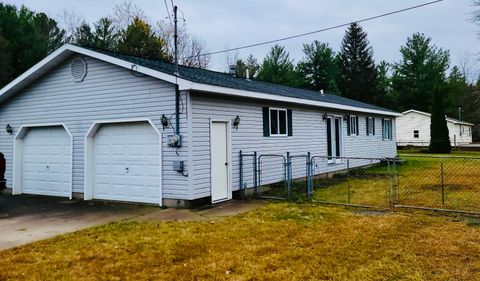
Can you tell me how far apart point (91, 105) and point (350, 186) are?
7.87 m

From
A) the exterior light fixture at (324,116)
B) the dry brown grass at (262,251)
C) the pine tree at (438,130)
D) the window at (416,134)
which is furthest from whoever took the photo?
the window at (416,134)

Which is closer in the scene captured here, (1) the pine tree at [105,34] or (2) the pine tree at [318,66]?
(1) the pine tree at [105,34]

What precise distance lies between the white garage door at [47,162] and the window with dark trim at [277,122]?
547 centimetres

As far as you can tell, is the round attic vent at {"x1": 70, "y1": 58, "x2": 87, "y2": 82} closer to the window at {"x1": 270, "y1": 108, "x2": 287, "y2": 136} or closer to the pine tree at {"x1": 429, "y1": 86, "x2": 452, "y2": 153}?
the window at {"x1": 270, "y1": 108, "x2": 287, "y2": 136}

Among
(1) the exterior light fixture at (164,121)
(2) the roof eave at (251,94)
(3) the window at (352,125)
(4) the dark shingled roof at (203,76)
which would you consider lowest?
(1) the exterior light fixture at (164,121)

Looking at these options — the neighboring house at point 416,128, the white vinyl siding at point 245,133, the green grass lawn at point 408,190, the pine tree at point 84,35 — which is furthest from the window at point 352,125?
the neighboring house at point 416,128

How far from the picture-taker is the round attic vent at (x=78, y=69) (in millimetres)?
10234

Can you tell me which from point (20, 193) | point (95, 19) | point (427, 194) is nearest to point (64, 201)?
point (20, 193)

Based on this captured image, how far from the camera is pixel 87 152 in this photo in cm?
1016

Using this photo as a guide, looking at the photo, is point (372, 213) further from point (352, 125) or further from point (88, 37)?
point (88, 37)

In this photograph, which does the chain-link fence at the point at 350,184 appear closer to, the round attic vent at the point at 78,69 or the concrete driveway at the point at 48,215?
the concrete driveway at the point at 48,215

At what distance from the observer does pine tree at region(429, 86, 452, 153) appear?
2920cm

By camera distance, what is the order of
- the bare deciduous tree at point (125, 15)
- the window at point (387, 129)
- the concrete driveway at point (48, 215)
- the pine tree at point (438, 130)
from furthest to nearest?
1. the bare deciduous tree at point (125, 15)
2. the pine tree at point (438, 130)
3. the window at point (387, 129)
4. the concrete driveway at point (48, 215)

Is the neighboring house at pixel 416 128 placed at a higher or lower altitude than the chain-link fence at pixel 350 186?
higher
